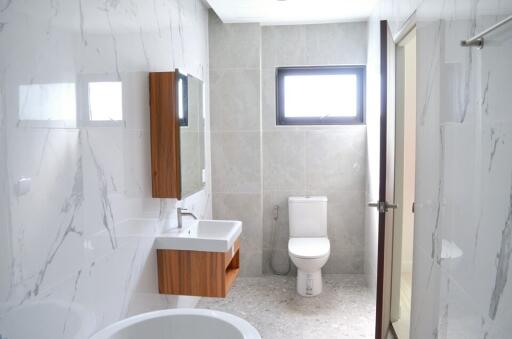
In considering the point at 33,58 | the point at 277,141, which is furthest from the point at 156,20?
the point at 277,141

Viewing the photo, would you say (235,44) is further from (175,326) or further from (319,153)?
(175,326)

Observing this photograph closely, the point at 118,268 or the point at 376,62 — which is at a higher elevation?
the point at 376,62

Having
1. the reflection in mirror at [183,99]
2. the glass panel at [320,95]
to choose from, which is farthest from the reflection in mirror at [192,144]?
the glass panel at [320,95]

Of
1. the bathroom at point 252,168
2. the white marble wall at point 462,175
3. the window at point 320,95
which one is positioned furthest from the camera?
the window at point 320,95

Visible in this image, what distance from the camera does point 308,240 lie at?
3590 millimetres

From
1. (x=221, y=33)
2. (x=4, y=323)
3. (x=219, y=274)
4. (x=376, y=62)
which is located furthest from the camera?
(x=221, y=33)

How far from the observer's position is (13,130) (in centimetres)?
120

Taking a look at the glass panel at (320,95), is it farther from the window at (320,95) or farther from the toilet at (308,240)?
the toilet at (308,240)

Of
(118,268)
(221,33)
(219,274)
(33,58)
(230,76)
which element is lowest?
(219,274)

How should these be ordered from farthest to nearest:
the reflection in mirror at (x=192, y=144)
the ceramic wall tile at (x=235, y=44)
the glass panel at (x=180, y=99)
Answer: the ceramic wall tile at (x=235, y=44) → the reflection in mirror at (x=192, y=144) → the glass panel at (x=180, y=99)

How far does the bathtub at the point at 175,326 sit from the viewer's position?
4.67 ft

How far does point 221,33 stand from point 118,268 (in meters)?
2.55

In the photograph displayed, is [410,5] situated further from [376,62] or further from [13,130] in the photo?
[13,130]

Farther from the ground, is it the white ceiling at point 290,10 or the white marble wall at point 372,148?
the white ceiling at point 290,10
